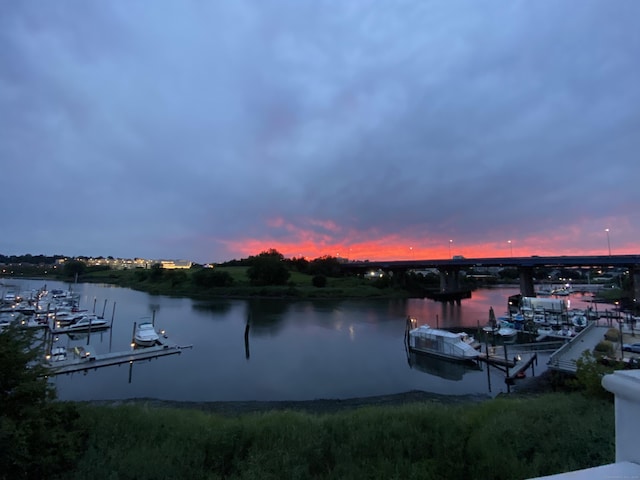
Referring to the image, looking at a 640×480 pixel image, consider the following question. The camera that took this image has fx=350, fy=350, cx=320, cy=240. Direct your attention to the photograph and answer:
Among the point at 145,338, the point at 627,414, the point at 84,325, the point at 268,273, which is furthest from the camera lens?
the point at 268,273

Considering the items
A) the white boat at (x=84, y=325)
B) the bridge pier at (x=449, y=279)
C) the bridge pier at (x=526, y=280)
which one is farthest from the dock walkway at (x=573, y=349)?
the bridge pier at (x=449, y=279)

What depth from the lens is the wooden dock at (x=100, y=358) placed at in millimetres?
25000

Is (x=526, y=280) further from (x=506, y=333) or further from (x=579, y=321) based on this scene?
(x=506, y=333)

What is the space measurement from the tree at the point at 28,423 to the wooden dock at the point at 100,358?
20.5 metres

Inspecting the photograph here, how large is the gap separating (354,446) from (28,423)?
6.32m

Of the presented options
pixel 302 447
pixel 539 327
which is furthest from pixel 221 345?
pixel 539 327

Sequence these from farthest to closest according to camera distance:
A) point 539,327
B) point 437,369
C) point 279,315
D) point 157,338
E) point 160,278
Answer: point 160,278 → point 279,315 → point 539,327 → point 157,338 → point 437,369

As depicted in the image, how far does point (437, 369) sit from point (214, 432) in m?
22.7

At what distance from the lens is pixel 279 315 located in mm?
55750

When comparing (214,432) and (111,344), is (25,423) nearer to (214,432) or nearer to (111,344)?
(214,432)

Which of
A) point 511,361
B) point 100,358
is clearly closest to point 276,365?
point 100,358

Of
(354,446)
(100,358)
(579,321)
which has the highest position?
(354,446)

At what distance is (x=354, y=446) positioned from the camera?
789 cm

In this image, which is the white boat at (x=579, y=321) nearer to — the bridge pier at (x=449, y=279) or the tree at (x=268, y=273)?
the bridge pier at (x=449, y=279)
